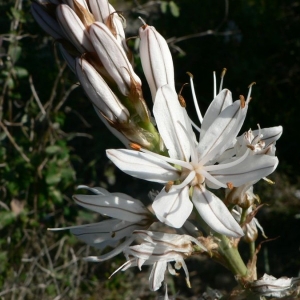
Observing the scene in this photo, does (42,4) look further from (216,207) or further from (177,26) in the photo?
(177,26)

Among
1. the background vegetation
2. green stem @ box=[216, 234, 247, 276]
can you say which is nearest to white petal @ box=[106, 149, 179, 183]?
green stem @ box=[216, 234, 247, 276]

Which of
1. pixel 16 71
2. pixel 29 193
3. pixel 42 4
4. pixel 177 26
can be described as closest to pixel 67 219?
pixel 29 193

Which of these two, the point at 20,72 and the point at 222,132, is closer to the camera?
the point at 222,132

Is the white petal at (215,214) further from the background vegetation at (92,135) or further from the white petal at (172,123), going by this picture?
the background vegetation at (92,135)

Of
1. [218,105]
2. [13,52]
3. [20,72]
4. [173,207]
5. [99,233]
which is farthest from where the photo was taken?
[20,72]

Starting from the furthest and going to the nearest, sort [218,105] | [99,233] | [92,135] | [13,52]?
[92,135] → [13,52] → [99,233] → [218,105]

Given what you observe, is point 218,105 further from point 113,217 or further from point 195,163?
point 113,217

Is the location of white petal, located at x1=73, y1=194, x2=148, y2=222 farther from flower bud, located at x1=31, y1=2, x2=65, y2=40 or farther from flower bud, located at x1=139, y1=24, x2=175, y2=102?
flower bud, located at x1=31, y1=2, x2=65, y2=40

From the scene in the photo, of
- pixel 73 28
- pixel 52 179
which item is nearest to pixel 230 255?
pixel 73 28
